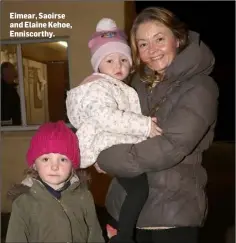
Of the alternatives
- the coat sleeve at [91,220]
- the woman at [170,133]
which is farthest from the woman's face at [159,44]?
the coat sleeve at [91,220]

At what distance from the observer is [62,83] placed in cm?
498

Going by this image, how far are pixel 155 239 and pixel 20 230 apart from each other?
569 mm

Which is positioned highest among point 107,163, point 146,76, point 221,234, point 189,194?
point 146,76

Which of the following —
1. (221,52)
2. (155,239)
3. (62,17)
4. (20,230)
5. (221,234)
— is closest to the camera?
(20,230)

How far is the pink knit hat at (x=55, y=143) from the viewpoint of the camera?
5.96 ft

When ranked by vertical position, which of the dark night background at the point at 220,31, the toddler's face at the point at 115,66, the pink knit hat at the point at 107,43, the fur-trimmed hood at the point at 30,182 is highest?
the dark night background at the point at 220,31

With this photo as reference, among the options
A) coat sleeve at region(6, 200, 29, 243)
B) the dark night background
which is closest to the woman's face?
coat sleeve at region(6, 200, 29, 243)

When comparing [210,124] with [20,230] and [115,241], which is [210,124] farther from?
[20,230]

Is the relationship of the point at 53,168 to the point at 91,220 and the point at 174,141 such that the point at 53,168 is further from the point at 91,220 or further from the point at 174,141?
the point at 174,141

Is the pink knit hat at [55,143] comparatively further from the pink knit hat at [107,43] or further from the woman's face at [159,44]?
the woman's face at [159,44]

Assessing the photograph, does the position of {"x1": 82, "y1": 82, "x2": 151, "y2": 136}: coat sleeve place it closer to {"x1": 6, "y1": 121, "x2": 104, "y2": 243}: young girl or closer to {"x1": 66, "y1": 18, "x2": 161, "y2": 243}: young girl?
{"x1": 66, "y1": 18, "x2": 161, "y2": 243}: young girl

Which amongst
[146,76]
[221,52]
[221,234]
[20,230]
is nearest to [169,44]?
[146,76]

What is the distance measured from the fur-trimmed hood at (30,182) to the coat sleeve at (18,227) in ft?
0.21

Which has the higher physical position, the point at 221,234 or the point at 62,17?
the point at 62,17
